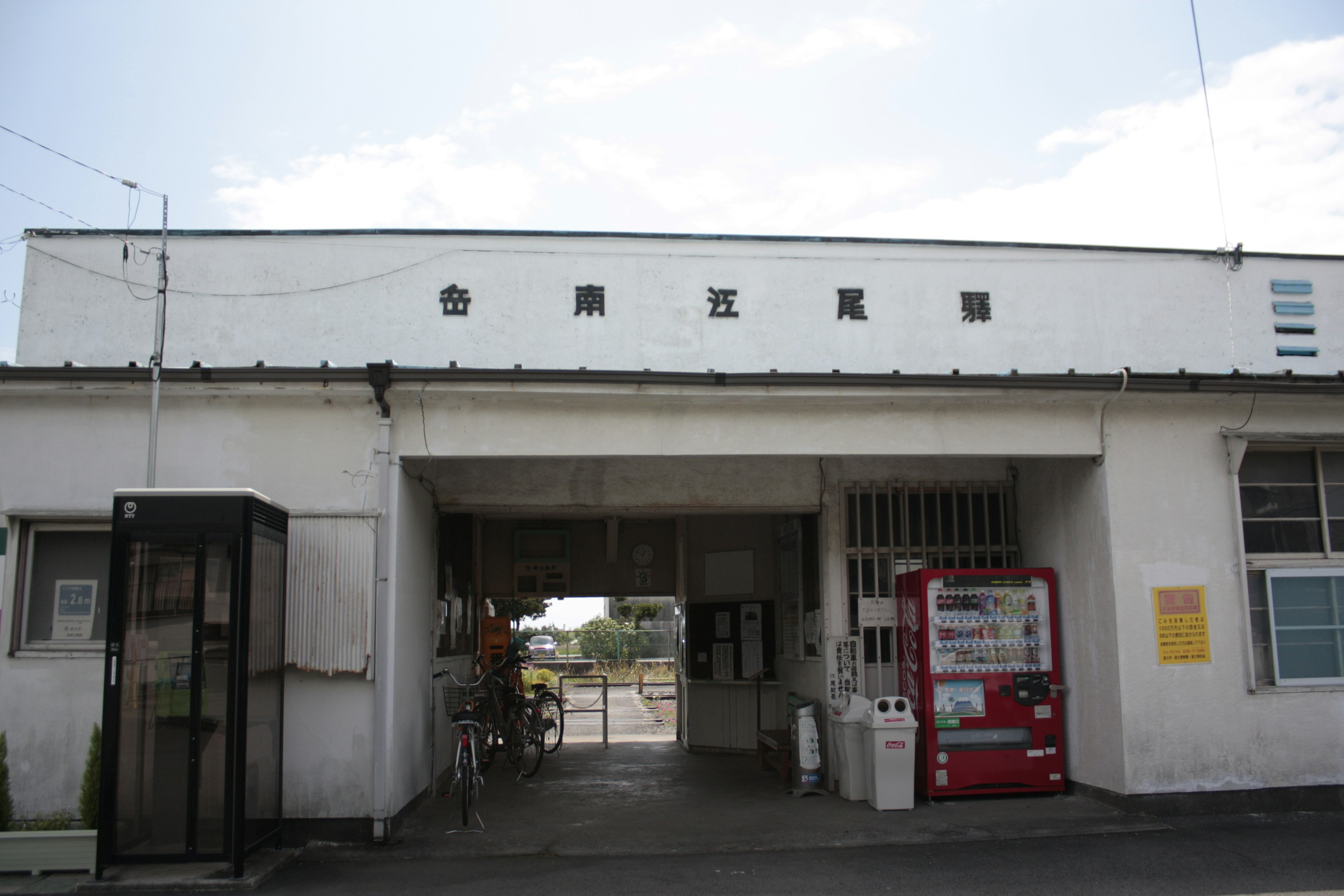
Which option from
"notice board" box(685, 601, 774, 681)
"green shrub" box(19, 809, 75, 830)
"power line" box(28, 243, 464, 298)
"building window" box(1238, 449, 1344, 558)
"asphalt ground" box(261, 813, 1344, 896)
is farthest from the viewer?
"notice board" box(685, 601, 774, 681)

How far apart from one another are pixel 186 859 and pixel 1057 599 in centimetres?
747

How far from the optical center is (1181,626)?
7746 millimetres

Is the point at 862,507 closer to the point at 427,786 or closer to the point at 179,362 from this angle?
the point at 427,786

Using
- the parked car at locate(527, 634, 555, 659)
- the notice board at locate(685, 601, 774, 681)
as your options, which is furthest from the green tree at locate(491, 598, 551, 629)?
the notice board at locate(685, 601, 774, 681)

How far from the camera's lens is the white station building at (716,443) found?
7180mm

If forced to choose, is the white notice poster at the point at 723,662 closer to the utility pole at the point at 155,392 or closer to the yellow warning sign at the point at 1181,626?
the yellow warning sign at the point at 1181,626

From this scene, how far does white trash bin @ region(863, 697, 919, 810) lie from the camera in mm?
8055

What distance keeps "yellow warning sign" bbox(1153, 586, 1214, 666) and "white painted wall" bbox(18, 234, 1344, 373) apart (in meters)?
3.92

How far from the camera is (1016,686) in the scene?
330 inches

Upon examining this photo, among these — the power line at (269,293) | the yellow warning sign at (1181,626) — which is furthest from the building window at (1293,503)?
the power line at (269,293)

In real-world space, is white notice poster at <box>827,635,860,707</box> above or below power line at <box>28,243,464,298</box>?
below

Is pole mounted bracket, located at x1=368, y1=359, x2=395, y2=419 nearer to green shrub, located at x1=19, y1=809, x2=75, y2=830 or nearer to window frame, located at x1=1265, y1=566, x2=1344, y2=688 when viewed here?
green shrub, located at x1=19, y1=809, x2=75, y2=830

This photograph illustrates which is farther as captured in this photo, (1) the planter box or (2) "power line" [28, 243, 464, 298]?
(2) "power line" [28, 243, 464, 298]

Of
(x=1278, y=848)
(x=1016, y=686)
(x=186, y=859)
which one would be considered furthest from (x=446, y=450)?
(x=1278, y=848)
